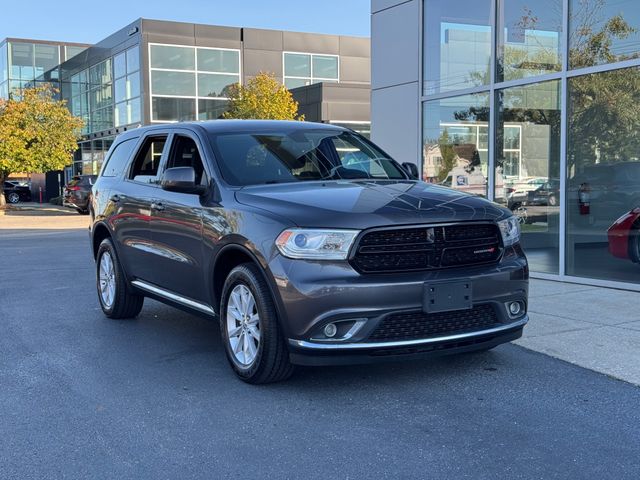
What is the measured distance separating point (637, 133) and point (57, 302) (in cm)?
723

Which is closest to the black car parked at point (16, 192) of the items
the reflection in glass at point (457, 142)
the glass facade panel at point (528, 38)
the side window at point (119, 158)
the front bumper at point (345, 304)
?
the reflection in glass at point (457, 142)

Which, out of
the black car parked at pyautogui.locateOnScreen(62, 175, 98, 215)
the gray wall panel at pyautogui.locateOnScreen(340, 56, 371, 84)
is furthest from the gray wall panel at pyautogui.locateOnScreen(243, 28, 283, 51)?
the black car parked at pyautogui.locateOnScreen(62, 175, 98, 215)

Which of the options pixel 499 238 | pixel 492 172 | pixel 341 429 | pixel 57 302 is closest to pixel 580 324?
pixel 499 238

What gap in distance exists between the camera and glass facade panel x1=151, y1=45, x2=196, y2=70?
3188 cm

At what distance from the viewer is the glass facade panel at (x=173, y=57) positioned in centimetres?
3188

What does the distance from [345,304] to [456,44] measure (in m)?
8.05

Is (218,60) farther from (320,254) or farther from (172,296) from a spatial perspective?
(320,254)

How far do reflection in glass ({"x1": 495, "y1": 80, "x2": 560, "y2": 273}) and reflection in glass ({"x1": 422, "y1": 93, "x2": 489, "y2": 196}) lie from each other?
387mm

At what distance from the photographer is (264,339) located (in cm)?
460

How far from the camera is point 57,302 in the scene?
8336 mm

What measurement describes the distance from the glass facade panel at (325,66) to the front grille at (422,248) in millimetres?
32228

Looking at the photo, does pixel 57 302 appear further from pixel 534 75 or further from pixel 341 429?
pixel 534 75

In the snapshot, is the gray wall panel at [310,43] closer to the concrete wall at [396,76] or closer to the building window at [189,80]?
the building window at [189,80]

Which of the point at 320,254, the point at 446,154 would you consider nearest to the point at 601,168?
the point at 446,154
